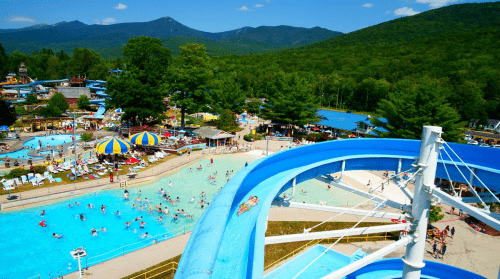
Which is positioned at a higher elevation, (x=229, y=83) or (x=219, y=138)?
(x=229, y=83)

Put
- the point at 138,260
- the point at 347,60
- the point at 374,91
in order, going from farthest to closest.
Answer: the point at 347,60 → the point at 374,91 → the point at 138,260

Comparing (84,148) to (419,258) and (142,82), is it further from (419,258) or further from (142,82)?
(419,258)

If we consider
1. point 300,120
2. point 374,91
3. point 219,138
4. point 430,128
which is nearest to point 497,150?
point 430,128

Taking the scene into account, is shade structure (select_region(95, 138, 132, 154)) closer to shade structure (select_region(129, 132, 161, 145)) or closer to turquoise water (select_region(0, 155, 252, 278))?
shade structure (select_region(129, 132, 161, 145))

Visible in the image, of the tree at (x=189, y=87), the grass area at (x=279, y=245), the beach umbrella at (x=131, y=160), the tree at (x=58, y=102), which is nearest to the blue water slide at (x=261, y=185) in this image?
the grass area at (x=279, y=245)

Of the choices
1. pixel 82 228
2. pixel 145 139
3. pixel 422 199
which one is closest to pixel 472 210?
pixel 422 199
